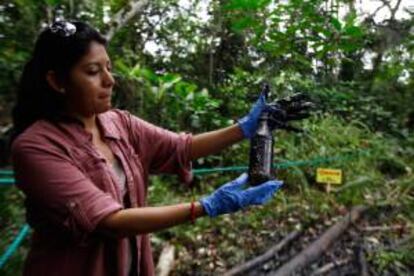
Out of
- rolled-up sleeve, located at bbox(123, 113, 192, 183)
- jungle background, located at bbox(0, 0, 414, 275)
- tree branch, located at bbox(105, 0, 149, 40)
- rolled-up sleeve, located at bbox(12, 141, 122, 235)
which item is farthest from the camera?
tree branch, located at bbox(105, 0, 149, 40)

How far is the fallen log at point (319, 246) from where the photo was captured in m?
4.05

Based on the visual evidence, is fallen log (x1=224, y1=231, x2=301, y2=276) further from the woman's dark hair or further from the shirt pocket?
the woman's dark hair

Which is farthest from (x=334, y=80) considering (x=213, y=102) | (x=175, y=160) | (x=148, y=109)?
(x=175, y=160)

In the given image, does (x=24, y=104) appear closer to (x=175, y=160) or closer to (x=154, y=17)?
(x=175, y=160)

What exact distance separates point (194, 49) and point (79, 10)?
362 centimetres

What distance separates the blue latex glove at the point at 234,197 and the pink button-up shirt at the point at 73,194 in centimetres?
33

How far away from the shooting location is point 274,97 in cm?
600

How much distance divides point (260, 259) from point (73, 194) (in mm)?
3004

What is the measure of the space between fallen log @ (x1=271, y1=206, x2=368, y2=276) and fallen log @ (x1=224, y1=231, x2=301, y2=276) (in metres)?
0.23

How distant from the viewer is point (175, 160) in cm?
220

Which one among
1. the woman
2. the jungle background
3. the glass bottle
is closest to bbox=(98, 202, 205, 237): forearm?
the woman

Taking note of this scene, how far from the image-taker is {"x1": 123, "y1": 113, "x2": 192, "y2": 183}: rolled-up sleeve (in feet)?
7.00

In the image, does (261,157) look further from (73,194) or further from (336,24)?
(336,24)

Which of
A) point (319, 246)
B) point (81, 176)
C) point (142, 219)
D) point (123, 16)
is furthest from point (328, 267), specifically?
point (123, 16)
